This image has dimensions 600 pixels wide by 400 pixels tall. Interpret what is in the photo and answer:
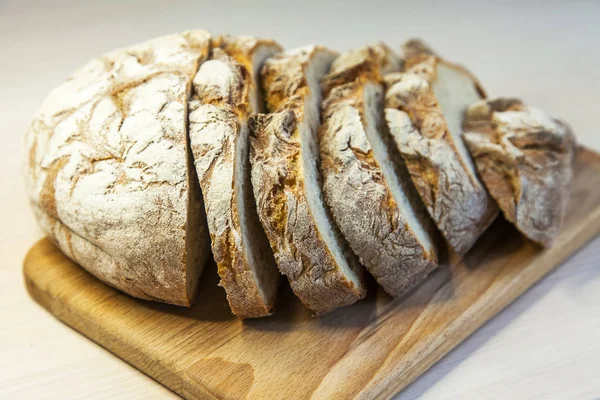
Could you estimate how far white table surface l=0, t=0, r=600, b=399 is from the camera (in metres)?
2.52

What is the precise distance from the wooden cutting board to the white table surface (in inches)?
3.6

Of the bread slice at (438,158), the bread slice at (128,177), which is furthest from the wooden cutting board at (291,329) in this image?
the bread slice at (438,158)

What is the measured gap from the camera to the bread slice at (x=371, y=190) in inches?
96.0

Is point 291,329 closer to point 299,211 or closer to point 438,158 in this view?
point 299,211

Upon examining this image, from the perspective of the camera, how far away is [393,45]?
4.72m

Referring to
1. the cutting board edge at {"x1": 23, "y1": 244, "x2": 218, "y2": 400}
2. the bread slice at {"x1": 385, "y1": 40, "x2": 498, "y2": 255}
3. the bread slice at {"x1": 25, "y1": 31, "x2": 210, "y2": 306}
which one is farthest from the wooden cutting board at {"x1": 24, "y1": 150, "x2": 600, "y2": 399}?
the bread slice at {"x1": 385, "y1": 40, "x2": 498, "y2": 255}

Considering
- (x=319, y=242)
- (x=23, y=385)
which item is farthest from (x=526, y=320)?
(x=23, y=385)

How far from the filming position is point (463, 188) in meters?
2.65

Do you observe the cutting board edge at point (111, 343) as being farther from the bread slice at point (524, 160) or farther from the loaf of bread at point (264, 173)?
the bread slice at point (524, 160)

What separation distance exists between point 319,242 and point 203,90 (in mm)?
743

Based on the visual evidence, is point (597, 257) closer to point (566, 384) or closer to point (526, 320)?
point (526, 320)

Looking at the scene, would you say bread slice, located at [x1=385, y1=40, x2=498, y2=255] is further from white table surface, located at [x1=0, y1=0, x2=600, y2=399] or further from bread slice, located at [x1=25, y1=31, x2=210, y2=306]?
bread slice, located at [x1=25, y1=31, x2=210, y2=306]

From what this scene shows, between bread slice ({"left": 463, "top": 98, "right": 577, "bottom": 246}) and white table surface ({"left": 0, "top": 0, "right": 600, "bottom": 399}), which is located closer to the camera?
white table surface ({"left": 0, "top": 0, "right": 600, "bottom": 399})

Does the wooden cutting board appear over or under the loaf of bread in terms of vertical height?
under
